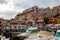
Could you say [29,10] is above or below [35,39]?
above

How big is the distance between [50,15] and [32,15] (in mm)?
13774

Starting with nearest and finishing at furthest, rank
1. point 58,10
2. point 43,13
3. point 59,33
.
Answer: point 59,33, point 58,10, point 43,13

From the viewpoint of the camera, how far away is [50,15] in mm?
101125

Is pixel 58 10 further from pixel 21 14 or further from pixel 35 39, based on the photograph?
pixel 35 39

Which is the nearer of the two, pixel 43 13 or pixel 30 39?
pixel 30 39

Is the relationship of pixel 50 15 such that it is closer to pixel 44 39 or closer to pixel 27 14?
pixel 27 14

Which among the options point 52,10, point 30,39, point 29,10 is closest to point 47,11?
point 52,10

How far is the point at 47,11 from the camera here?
4149 inches

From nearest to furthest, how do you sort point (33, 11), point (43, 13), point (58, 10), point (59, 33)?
point (59, 33) → point (58, 10) → point (43, 13) → point (33, 11)

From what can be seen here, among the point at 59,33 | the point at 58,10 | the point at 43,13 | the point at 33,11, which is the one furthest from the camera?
the point at 33,11

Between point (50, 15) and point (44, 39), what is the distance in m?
81.0

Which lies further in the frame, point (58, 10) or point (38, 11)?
point (38, 11)

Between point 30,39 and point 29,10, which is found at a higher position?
point 29,10

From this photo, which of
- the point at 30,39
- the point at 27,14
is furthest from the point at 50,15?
the point at 30,39
